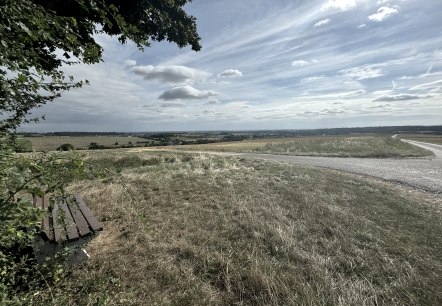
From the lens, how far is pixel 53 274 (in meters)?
3.58

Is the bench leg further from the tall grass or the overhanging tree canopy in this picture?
the tall grass

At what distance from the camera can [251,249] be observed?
15.8ft

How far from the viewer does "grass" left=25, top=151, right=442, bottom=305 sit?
3564 mm

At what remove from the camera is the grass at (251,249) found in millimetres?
3564

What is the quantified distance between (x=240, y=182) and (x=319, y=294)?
6.37m

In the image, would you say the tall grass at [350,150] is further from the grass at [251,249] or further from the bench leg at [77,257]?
the bench leg at [77,257]

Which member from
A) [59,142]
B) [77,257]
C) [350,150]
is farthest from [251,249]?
[59,142]

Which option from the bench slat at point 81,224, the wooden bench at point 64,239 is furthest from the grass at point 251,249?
the bench slat at point 81,224

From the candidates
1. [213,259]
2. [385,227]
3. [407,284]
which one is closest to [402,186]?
[385,227]

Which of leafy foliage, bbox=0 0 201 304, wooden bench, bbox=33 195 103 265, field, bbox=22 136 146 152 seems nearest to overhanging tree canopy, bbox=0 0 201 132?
leafy foliage, bbox=0 0 201 304

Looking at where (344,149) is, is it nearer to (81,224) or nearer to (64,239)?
A: (81,224)

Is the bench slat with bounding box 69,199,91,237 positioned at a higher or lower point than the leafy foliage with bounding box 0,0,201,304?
lower

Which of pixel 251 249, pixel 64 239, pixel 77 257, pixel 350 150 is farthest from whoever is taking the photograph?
pixel 350 150

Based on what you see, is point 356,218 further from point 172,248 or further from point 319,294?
point 172,248
